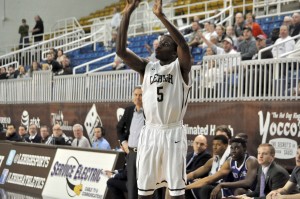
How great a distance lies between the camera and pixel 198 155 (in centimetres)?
1005

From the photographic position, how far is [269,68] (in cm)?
1152

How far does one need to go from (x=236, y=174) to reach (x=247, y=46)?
493 cm

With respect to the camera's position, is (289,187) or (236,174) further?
(236,174)

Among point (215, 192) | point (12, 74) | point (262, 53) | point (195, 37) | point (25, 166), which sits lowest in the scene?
point (215, 192)

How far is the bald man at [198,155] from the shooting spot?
32.4 ft

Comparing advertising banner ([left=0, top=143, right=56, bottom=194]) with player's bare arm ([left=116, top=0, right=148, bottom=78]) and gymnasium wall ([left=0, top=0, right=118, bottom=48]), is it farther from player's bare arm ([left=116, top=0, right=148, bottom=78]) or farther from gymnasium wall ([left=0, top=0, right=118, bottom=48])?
gymnasium wall ([left=0, top=0, right=118, bottom=48])

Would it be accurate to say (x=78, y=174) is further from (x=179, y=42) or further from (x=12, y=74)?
(x=12, y=74)

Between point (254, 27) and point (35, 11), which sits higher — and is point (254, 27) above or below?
below

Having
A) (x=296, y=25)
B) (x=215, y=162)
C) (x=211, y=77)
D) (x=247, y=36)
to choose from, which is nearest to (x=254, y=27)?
(x=296, y=25)

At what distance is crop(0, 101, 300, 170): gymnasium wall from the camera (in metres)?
10.8

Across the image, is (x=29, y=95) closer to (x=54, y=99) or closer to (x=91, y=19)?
(x=54, y=99)

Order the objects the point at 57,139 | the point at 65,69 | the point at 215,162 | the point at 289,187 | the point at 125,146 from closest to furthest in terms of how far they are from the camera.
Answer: the point at 289,187 < the point at 125,146 < the point at 215,162 < the point at 57,139 < the point at 65,69

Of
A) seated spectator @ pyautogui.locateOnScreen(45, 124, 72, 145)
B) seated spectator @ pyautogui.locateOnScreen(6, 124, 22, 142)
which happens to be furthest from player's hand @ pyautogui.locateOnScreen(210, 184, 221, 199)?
seated spectator @ pyautogui.locateOnScreen(6, 124, 22, 142)

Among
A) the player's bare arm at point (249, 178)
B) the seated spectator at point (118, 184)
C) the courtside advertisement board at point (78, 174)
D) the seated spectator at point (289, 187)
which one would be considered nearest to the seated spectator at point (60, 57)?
the courtside advertisement board at point (78, 174)
